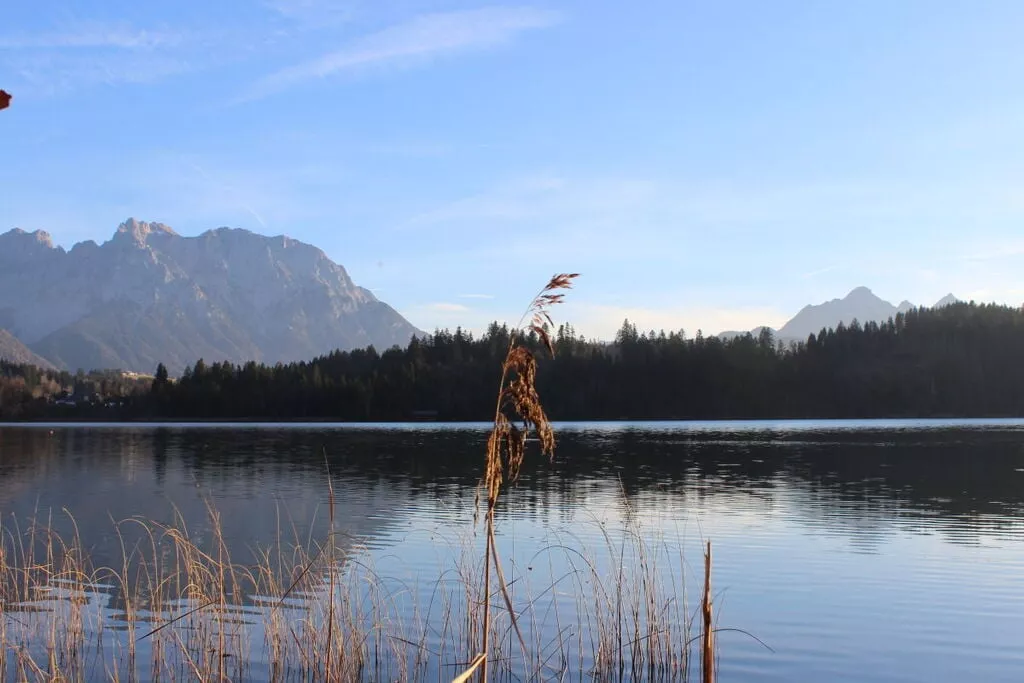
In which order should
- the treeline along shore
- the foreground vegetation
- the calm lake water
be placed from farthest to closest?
the treeline along shore < the calm lake water < the foreground vegetation

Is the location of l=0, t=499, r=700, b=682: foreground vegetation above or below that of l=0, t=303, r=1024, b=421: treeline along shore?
below

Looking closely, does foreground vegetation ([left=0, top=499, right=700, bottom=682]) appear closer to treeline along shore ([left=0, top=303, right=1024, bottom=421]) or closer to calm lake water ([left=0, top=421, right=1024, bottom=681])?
calm lake water ([left=0, top=421, right=1024, bottom=681])

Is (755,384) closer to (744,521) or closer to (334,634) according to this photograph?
(744,521)

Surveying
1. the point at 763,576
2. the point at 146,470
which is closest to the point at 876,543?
the point at 763,576

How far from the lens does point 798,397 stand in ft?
607

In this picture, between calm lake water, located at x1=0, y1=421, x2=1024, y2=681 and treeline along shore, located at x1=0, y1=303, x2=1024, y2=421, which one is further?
treeline along shore, located at x1=0, y1=303, x2=1024, y2=421

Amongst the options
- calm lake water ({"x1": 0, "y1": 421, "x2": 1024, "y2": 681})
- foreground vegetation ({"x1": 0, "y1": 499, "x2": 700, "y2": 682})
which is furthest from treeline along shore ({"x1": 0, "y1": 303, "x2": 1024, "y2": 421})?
foreground vegetation ({"x1": 0, "y1": 499, "x2": 700, "y2": 682})

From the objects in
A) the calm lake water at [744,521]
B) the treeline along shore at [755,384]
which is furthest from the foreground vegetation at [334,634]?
the treeline along shore at [755,384]

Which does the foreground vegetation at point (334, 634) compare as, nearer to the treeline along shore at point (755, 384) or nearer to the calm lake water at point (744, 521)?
the calm lake water at point (744, 521)

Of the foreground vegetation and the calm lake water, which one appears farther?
the calm lake water

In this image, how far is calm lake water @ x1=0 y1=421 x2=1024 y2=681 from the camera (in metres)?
16.3

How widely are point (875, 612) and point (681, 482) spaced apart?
2669 cm

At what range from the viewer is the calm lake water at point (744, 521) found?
1627cm

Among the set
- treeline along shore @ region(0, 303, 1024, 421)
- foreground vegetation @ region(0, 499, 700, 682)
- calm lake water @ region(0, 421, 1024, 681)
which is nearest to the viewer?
foreground vegetation @ region(0, 499, 700, 682)
